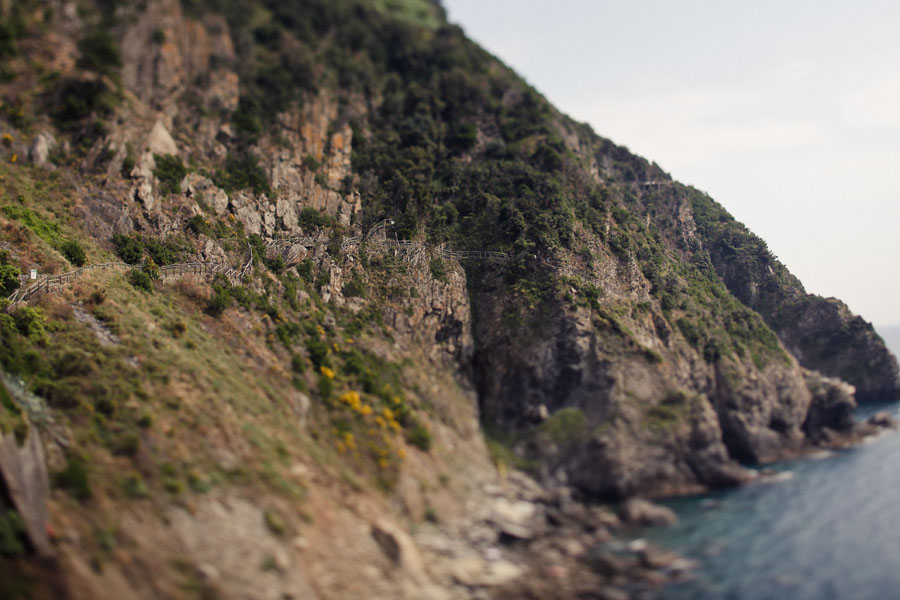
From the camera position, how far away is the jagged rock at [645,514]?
3794cm

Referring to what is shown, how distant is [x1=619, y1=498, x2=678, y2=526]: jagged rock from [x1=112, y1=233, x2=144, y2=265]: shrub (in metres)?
45.1

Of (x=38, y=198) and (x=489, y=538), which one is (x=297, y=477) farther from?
(x=38, y=198)

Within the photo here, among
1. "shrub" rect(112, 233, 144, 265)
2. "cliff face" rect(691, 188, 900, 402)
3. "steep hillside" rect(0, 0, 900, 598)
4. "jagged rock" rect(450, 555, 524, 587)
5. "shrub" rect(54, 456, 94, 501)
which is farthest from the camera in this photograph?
"cliff face" rect(691, 188, 900, 402)

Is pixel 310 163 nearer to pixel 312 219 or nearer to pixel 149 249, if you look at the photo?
pixel 312 219

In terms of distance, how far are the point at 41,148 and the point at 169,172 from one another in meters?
10.5

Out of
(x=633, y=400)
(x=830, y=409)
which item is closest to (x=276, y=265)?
(x=633, y=400)

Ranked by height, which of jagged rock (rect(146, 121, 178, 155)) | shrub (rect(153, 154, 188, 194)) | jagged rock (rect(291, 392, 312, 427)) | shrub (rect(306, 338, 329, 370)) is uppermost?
jagged rock (rect(146, 121, 178, 155))

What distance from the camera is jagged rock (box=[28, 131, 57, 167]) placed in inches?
1889

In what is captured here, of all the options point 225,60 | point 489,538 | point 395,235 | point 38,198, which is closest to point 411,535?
point 489,538

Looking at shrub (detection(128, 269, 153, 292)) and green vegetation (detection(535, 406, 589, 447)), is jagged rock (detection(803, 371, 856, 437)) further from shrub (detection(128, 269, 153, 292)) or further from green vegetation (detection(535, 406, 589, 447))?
shrub (detection(128, 269, 153, 292))

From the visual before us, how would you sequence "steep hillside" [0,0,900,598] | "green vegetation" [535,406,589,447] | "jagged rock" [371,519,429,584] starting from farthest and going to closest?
"green vegetation" [535,406,589,447], "jagged rock" [371,519,429,584], "steep hillside" [0,0,900,598]

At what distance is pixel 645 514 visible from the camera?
3847 cm

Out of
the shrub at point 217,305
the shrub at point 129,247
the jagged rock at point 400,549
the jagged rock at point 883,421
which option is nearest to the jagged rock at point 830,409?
the jagged rock at point 883,421

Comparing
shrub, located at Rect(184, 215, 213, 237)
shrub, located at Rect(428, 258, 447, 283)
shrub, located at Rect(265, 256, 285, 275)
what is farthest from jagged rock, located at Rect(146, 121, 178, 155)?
shrub, located at Rect(428, 258, 447, 283)
